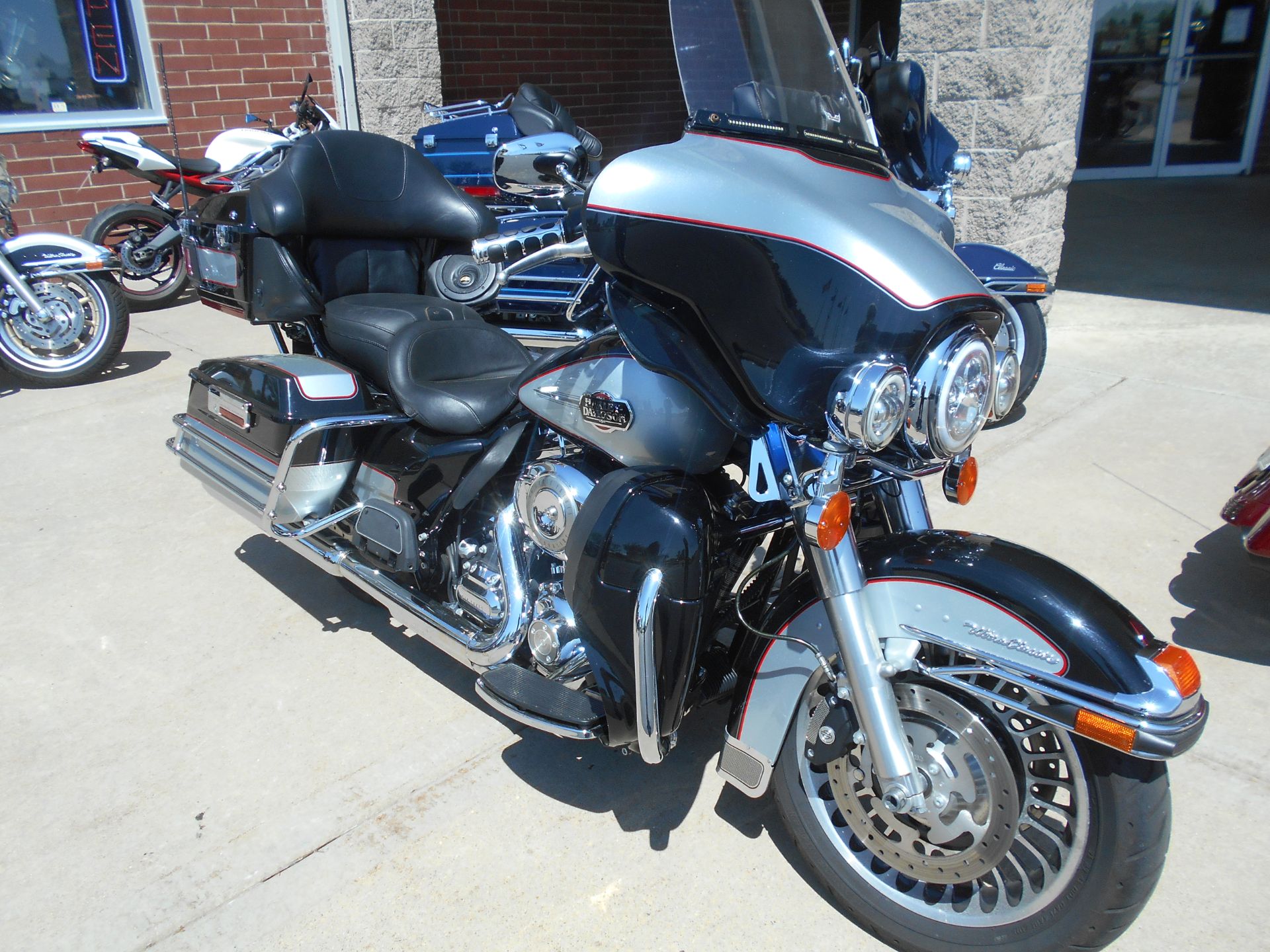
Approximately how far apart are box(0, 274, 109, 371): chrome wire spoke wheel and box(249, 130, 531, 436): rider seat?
3.15 metres

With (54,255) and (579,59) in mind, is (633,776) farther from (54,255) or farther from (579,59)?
(579,59)

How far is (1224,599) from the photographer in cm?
316

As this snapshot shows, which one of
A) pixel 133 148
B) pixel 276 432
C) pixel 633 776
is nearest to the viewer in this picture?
pixel 633 776

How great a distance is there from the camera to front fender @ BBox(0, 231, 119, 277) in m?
5.51

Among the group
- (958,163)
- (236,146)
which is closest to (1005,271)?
(958,163)

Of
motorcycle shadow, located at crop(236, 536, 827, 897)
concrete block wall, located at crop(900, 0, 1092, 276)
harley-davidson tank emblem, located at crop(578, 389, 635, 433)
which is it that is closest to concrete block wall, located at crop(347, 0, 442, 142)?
concrete block wall, located at crop(900, 0, 1092, 276)

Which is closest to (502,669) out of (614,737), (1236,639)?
(614,737)

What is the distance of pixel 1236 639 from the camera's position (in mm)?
2951

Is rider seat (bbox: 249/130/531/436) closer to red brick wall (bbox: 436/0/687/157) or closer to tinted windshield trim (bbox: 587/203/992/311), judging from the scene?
tinted windshield trim (bbox: 587/203/992/311)

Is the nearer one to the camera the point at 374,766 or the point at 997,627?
the point at 997,627

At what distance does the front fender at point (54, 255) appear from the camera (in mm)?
5508

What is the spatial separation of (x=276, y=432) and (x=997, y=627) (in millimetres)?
2150

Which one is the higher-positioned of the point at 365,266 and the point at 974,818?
the point at 365,266

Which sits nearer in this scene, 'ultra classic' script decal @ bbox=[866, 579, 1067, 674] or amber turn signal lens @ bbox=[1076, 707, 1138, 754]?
amber turn signal lens @ bbox=[1076, 707, 1138, 754]
